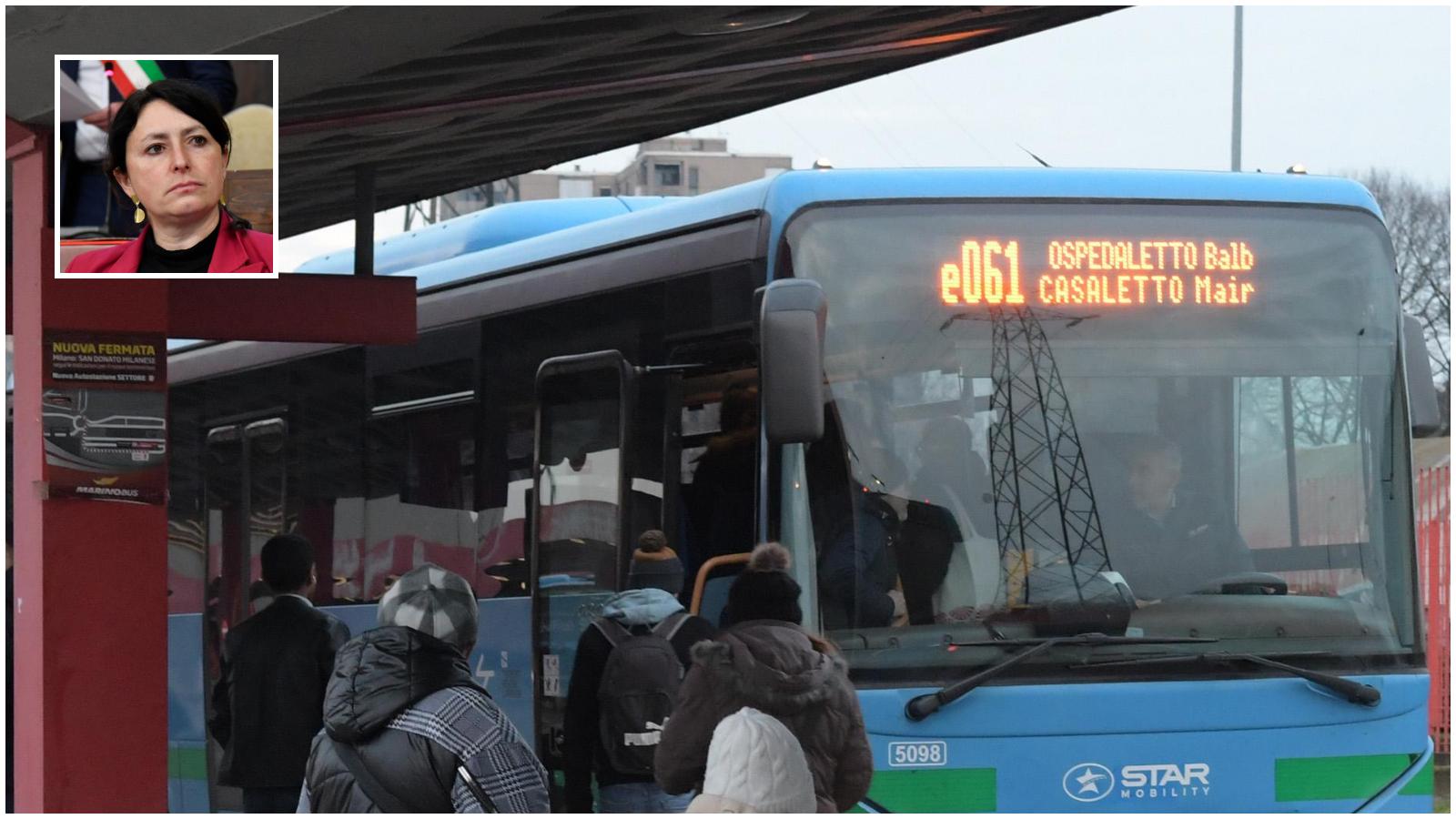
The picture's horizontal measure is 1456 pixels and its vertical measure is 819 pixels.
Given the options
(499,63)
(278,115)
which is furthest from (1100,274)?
(278,115)

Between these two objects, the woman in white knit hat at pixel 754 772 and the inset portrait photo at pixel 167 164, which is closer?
the woman in white knit hat at pixel 754 772

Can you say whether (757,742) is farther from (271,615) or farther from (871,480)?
(271,615)

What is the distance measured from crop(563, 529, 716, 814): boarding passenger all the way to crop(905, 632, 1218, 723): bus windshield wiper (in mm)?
811

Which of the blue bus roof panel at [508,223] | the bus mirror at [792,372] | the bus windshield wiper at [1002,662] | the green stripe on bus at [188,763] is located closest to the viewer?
the bus mirror at [792,372]

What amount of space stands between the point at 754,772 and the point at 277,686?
13.0 ft

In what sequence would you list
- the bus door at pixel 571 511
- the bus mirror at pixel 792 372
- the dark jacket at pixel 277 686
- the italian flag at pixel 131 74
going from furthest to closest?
1. the dark jacket at pixel 277 686
2. the bus door at pixel 571 511
3. the bus mirror at pixel 792 372
4. the italian flag at pixel 131 74

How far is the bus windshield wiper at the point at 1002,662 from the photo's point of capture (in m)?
6.97

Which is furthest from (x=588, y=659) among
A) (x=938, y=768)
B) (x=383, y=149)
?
(x=383, y=149)

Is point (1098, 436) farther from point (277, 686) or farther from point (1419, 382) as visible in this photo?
point (277, 686)

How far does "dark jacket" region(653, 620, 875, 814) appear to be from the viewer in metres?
5.37

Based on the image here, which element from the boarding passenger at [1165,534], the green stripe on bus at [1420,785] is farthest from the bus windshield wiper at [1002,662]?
the green stripe on bus at [1420,785]

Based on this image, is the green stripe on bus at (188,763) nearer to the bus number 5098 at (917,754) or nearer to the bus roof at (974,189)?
the bus roof at (974,189)

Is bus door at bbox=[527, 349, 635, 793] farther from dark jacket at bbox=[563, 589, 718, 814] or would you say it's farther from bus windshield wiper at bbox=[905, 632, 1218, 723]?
bus windshield wiper at bbox=[905, 632, 1218, 723]

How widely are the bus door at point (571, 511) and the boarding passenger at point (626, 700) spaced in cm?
57
